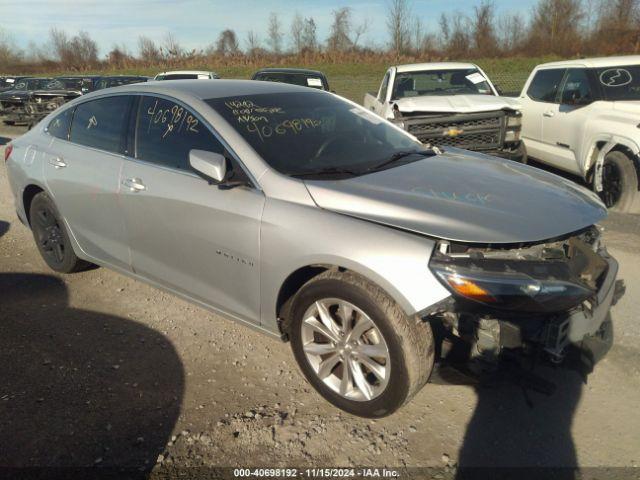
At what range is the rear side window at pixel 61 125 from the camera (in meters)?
4.38

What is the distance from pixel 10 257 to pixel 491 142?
5.96 metres

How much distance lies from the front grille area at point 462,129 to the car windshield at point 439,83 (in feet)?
4.99

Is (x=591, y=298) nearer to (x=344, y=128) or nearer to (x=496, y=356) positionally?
(x=496, y=356)

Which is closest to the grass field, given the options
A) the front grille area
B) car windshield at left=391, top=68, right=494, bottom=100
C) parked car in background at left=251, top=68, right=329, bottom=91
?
parked car in background at left=251, top=68, right=329, bottom=91

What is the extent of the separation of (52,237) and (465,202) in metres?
3.69

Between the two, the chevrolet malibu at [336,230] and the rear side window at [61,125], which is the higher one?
the rear side window at [61,125]

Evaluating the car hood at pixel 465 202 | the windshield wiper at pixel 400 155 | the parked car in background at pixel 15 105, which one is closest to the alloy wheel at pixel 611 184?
the car hood at pixel 465 202

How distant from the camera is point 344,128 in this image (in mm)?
3693

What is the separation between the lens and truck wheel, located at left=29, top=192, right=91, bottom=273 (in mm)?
4512

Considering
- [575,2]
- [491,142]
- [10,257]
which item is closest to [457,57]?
[575,2]

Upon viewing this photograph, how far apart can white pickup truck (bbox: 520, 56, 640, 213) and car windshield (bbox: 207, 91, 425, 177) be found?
11.3 ft

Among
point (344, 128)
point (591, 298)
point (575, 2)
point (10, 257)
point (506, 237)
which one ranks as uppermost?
point (575, 2)

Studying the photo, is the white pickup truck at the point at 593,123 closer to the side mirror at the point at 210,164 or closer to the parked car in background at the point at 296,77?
the side mirror at the point at 210,164

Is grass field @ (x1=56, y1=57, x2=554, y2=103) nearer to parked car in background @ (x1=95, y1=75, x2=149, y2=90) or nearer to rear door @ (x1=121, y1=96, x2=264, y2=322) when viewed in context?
parked car in background @ (x1=95, y1=75, x2=149, y2=90)
